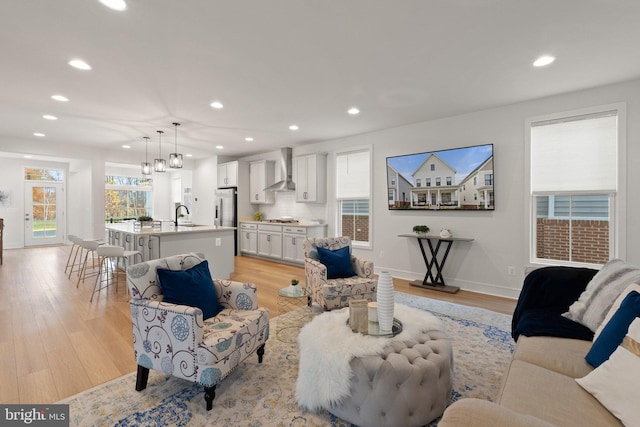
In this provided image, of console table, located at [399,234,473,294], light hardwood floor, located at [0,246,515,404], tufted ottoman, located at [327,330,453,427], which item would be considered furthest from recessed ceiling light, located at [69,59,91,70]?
console table, located at [399,234,473,294]

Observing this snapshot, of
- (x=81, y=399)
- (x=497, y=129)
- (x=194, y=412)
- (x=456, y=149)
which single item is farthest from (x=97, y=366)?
(x=497, y=129)

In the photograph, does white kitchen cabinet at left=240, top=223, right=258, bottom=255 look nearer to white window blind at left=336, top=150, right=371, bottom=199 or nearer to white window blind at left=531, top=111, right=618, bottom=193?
white window blind at left=336, top=150, right=371, bottom=199

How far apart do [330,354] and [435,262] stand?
337 centimetres

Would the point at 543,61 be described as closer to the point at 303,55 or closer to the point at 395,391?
the point at 303,55

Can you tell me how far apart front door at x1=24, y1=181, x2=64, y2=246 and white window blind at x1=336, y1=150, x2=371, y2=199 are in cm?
882

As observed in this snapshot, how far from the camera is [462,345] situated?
275 cm

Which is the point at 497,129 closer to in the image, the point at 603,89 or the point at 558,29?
the point at 603,89

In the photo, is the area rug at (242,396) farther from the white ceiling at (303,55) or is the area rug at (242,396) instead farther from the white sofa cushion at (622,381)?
the white ceiling at (303,55)

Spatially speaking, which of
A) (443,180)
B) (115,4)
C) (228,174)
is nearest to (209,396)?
(115,4)

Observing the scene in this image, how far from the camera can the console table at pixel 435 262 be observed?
4527mm

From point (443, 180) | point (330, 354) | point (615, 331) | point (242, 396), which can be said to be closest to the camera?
point (615, 331)

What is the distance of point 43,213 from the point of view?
8953mm

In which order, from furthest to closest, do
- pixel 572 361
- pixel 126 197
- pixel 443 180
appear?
A: 1. pixel 126 197
2. pixel 443 180
3. pixel 572 361

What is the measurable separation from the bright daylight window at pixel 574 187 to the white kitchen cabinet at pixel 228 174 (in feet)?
20.5
